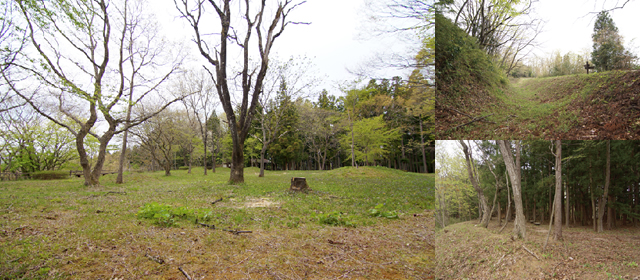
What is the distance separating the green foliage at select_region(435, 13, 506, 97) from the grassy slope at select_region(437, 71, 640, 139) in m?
0.19

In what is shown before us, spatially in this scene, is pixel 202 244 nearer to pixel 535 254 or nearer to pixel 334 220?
pixel 334 220

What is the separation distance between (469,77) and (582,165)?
134 centimetres

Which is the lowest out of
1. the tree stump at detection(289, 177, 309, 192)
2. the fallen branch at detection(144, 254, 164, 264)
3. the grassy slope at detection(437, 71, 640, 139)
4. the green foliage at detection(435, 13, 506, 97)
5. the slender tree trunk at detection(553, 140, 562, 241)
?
the fallen branch at detection(144, 254, 164, 264)

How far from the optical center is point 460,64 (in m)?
2.39

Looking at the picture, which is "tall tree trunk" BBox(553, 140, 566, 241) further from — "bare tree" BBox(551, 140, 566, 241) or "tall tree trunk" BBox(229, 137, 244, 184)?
"tall tree trunk" BBox(229, 137, 244, 184)

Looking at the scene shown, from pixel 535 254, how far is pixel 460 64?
6.43ft

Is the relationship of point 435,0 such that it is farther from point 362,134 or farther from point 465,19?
point 362,134

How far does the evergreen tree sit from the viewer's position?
2027 millimetres

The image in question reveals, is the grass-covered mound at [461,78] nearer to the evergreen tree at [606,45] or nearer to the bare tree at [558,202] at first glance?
the evergreen tree at [606,45]

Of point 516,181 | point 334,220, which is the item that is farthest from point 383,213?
point 516,181

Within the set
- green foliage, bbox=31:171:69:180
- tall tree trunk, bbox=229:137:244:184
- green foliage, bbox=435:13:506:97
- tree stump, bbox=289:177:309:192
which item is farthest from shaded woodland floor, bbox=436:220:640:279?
green foliage, bbox=31:171:69:180

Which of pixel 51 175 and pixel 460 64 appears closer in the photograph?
pixel 460 64

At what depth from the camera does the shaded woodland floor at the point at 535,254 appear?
2.04 m

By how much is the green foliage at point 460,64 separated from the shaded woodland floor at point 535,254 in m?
1.53
